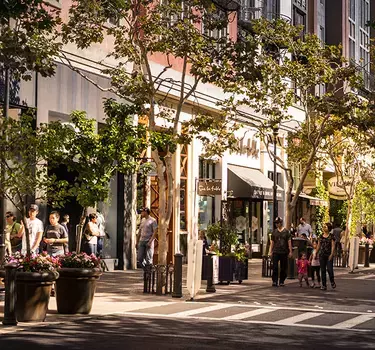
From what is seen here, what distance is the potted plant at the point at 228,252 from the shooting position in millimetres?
27908

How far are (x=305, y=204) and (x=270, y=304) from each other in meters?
34.3

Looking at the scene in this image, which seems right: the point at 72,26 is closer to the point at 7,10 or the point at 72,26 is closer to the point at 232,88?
the point at 232,88

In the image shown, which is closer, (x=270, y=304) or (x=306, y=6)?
(x=270, y=304)

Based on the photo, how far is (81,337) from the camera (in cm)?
1531

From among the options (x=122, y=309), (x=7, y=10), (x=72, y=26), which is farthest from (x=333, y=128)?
(x=7, y=10)

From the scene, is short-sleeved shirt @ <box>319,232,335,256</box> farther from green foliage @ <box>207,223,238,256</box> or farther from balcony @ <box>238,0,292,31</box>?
balcony @ <box>238,0,292,31</box>

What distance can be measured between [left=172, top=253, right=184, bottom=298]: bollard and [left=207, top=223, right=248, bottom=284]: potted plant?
456cm

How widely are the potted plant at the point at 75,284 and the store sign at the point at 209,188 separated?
1751 centimetres

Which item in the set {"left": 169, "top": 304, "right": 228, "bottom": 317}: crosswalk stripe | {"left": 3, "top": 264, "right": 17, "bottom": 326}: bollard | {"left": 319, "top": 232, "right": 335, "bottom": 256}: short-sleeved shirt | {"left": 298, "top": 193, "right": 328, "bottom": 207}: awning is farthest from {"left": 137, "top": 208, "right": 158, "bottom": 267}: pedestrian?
{"left": 298, "top": 193, "right": 328, "bottom": 207}: awning

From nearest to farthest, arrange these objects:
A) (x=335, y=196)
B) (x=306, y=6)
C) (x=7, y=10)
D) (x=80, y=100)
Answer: (x=7, y=10), (x=80, y=100), (x=335, y=196), (x=306, y=6)

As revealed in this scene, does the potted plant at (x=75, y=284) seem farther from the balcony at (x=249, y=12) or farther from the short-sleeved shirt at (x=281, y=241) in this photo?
the balcony at (x=249, y=12)

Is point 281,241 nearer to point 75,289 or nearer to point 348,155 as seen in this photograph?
point 75,289

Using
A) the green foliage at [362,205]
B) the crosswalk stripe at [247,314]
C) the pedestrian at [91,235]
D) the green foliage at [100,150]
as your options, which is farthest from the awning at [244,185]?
the crosswalk stripe at [247,314]

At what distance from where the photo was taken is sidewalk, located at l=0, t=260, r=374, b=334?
62.4 feet
